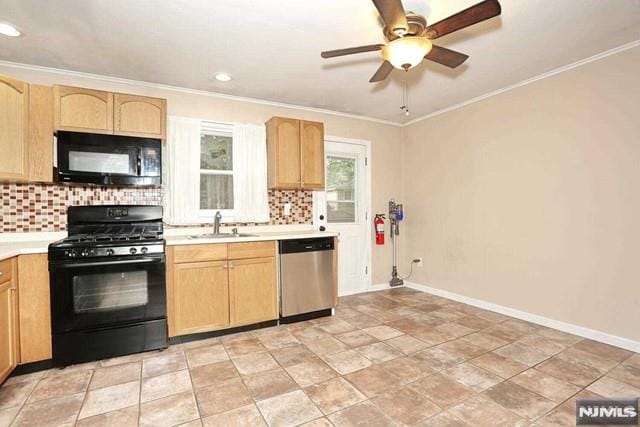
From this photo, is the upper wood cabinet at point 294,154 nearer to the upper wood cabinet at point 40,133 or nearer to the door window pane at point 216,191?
the door window pane at point 216,191

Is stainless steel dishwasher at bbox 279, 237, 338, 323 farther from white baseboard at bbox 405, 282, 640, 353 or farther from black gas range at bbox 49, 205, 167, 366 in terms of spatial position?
white baseboard at bbox 405, 282, 640, 353

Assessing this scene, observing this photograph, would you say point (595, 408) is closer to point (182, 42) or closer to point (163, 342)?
point (163, 342)

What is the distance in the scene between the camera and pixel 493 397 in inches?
77.9

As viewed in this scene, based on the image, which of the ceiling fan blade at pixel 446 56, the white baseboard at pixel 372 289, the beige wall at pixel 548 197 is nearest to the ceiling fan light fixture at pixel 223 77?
the ceiling fan blade at pixel 446 56

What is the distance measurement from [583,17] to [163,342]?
409 centimetres

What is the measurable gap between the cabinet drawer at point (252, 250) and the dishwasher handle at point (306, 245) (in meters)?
0.11

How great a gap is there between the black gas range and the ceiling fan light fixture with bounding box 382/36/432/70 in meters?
2.32

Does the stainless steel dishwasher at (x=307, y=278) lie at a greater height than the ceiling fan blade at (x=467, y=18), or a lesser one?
lesser

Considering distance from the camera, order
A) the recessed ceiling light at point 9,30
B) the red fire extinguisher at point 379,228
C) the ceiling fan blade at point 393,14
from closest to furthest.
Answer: the ceiling fan blade at point 393,14 < the recessed ceiling light at point 9,30 < the red fire extinguisher at point 379,228

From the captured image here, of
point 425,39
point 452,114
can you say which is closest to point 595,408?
point 425,39

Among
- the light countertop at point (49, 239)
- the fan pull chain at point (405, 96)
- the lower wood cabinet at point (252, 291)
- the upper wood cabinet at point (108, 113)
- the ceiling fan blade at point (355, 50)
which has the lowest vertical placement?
the lower wood cabinet at point (252, 291)

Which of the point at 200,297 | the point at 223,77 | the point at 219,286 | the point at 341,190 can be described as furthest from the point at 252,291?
the point at 223,77

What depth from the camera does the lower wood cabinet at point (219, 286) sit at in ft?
9.14

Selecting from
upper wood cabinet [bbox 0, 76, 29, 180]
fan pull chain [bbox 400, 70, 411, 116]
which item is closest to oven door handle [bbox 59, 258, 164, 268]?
upper wood cabinet [bbox 0, 76, 29, 180]
